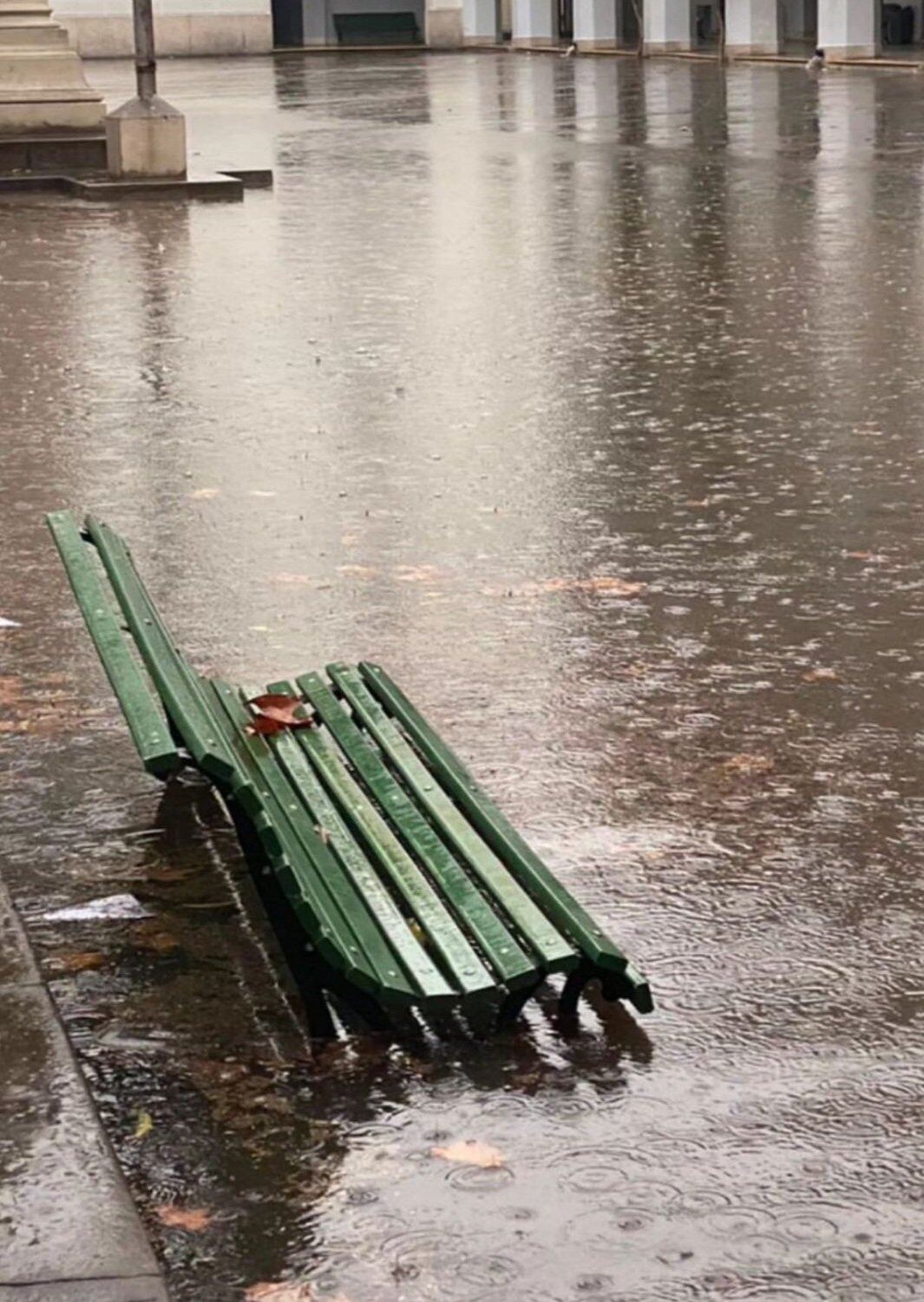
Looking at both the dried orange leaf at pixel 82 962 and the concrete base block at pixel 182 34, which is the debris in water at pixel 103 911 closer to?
the dried orange leaf at pixel 82 962

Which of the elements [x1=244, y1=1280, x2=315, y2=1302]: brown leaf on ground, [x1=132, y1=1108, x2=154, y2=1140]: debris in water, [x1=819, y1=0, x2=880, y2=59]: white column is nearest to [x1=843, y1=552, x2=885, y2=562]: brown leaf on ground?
[x1=132, y1=1108, x2=154, y2=1140]: debris in water

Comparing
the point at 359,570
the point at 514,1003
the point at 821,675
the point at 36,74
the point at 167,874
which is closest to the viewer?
the point at 514,1003

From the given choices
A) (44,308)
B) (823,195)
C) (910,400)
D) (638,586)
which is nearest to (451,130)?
(823,195)

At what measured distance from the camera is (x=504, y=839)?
4.80m

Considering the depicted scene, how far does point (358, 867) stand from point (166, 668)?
30.0 inches

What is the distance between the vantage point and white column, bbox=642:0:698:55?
177 ft

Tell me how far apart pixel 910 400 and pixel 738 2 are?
41381mm

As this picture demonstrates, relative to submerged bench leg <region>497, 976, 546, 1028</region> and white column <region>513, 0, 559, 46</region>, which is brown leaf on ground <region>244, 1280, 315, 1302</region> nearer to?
submerged bench leg <region>497, 976, 546, 1028</region>

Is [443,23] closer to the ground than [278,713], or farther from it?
farther from it

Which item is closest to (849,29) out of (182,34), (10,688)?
(182,34)

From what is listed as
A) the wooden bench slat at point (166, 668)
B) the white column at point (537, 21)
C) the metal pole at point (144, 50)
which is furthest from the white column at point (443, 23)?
the wooden bench slat at point (166, 668)

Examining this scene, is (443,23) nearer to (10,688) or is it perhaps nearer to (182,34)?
(182,34)

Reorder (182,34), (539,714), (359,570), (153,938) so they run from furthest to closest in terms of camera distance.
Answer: (182,34), (359,570), (539,714), (153,938)

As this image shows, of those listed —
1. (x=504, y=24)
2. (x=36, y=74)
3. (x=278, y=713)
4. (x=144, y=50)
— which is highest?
(x=504, y=24)
